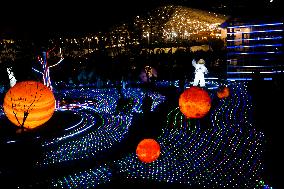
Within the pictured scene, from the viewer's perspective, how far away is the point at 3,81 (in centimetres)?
1446

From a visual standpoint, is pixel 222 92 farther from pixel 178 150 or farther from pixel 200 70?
pixel 178 150

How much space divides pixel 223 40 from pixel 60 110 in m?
17.2

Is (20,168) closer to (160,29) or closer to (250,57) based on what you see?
(250,57)

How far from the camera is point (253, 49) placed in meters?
15.2

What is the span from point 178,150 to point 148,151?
111cm

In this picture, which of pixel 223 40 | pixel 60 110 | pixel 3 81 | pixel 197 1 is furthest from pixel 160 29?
pixel 60 110

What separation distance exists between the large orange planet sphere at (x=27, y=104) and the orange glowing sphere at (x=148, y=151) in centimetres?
217

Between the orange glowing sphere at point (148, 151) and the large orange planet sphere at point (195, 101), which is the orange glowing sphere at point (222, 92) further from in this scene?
the orange glowing sphere at point (148, 151)

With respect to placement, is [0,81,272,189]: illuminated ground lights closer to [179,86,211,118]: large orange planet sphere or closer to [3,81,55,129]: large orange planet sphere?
[179,86,211,118]: large orange planet sphere

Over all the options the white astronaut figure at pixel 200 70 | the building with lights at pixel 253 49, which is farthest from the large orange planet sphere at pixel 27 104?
the building with lights at pixel 253 49

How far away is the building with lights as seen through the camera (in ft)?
47.6

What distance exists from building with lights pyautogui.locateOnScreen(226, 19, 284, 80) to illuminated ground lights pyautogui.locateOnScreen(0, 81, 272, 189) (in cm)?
555

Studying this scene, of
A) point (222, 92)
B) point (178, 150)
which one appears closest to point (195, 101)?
point (178, 150)

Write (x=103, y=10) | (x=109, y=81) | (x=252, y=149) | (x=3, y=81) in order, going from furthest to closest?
1. (x=109, y=81)
2. (x=3, y=81)
3. (x=103, y=10)
4. (x=252, y=149)
